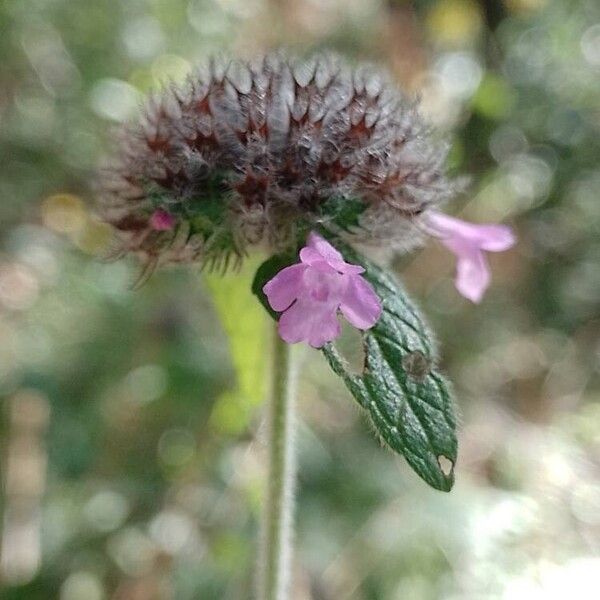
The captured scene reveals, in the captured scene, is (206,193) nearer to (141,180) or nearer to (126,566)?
(141,180)

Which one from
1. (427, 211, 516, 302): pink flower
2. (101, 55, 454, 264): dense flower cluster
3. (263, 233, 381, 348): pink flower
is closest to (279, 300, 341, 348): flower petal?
(263, 233, 381, 348): pink flower

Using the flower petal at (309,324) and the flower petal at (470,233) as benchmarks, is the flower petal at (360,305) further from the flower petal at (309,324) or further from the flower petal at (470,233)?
the flower petal at (470,233)

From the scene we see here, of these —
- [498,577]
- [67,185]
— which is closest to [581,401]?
[498,577]

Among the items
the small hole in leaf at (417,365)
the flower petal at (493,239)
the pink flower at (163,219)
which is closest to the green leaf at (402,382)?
the small hole in leaf at (417,365)

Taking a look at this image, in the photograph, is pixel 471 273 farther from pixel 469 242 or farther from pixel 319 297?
pixel 319 297

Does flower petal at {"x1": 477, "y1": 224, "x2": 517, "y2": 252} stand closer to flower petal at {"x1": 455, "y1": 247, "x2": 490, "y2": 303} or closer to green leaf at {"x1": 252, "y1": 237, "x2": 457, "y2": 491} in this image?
flower petal at {"x1": 455, "y1": 247, "x2": 490, "y2": 303}

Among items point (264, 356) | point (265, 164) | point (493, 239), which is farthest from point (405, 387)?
point (264, 356)

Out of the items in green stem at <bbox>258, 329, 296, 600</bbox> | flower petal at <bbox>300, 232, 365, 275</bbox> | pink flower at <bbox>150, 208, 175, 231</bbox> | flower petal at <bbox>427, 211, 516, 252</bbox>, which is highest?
flower petal at <bbox>427, 211, 516, 252</bbox>
